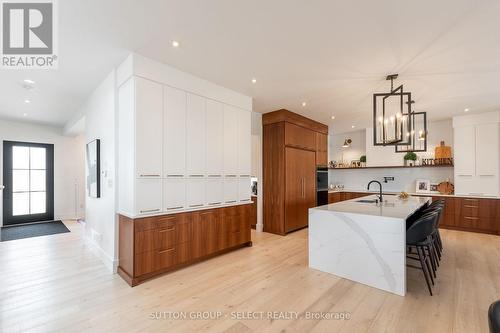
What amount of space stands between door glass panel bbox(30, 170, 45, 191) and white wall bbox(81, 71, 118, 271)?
379 cm

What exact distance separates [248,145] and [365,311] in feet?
9.80

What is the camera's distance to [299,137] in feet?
17.8

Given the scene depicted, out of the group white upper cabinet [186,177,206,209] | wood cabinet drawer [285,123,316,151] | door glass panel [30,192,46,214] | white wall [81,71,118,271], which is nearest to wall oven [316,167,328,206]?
wood cabinet drawer [285,123,316,151]

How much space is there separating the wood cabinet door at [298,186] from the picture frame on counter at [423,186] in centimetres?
295

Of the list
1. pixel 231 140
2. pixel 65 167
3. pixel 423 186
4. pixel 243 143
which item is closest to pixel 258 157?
pixel 243 143

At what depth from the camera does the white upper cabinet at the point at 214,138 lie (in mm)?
3590

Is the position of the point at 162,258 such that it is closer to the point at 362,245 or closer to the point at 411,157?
the point at 362,245

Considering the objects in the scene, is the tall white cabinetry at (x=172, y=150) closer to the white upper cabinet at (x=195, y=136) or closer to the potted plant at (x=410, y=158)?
the white upper cabinet at (x=195, y=136)

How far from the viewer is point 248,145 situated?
4.29 meters

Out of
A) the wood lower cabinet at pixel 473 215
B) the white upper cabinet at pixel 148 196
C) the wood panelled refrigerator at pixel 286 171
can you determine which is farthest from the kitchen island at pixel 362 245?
the wood lower cabinet at pixel 473 215

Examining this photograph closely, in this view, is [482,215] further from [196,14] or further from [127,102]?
[127,102]

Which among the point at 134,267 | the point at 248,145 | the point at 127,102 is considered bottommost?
the point at 134,267

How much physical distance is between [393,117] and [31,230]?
25.8 ft

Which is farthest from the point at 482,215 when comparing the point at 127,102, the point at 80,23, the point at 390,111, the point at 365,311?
the point at 80,23
